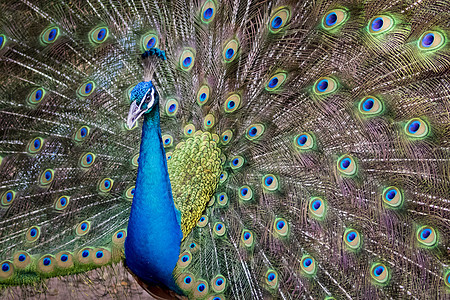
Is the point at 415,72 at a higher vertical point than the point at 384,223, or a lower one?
higher

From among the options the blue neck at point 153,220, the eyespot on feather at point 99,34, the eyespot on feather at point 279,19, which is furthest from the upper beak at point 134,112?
the eyespot on feather at point 279,19

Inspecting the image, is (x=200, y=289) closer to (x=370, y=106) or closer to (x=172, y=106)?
(x=172, y=106)

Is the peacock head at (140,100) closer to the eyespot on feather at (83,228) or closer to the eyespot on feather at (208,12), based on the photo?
the eyespot on feather at (208,12)

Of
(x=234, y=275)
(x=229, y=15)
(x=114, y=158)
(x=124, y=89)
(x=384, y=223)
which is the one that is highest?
(x=229, y=15)

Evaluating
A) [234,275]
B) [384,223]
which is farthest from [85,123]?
[384,223]

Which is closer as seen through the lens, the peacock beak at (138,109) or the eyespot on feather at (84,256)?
the peacock beak at (138,109)

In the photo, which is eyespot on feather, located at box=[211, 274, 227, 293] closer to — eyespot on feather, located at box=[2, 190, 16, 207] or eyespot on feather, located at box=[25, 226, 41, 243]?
eyespot on feather, located at box=[25, 226, 41, 243]

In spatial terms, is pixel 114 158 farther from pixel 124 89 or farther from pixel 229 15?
pixel 229 15
